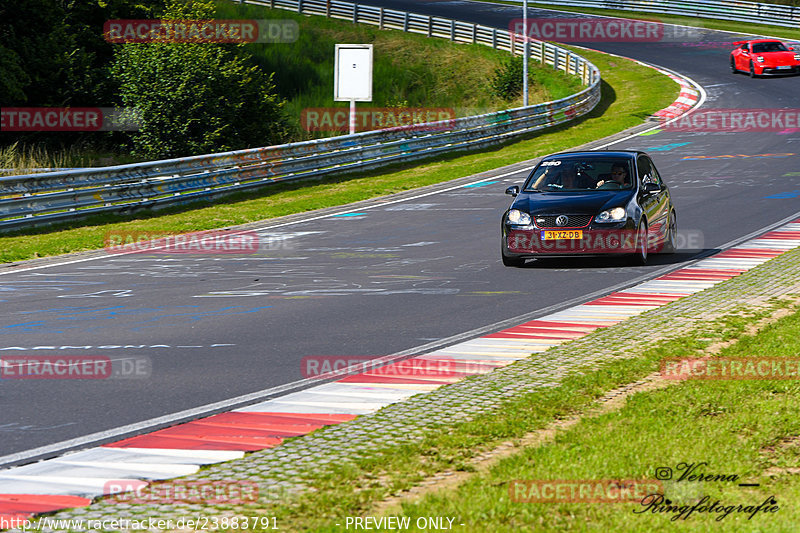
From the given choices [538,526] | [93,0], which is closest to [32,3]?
[93,0]

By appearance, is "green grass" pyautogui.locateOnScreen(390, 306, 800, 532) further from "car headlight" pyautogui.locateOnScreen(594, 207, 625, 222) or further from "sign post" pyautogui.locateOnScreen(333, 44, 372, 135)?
"sign post" pyautogui.locateOnScreen(333, 44, 372, 135)

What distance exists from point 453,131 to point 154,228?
48.1 ft

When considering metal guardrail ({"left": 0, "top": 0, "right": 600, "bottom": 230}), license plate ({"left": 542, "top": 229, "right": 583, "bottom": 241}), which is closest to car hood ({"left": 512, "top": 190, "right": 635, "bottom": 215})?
license plate ({"left": 542, "top": 229, "right": 583, "bottom": 241})

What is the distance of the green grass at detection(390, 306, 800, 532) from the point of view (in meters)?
5.10

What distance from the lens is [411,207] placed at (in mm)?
23734

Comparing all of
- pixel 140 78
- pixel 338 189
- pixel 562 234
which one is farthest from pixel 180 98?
pixel 562 234

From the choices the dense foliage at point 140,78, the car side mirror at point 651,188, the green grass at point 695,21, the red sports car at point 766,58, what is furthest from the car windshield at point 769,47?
the car side mirror at point 651,188

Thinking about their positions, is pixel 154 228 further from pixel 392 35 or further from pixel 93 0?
pixel 392 35

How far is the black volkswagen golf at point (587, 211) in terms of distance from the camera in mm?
15172

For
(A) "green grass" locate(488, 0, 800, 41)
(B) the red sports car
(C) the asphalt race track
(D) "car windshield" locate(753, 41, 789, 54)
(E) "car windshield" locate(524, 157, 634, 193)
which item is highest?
(A) "green grass" locate(488, 0, 800, 41)

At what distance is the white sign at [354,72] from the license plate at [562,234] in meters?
18.9

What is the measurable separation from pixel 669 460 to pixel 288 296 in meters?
8.03

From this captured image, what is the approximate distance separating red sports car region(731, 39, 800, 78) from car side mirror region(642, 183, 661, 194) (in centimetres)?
3360

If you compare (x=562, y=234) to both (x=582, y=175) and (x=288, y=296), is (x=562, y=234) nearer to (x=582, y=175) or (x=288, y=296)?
(x=582, y=175)
